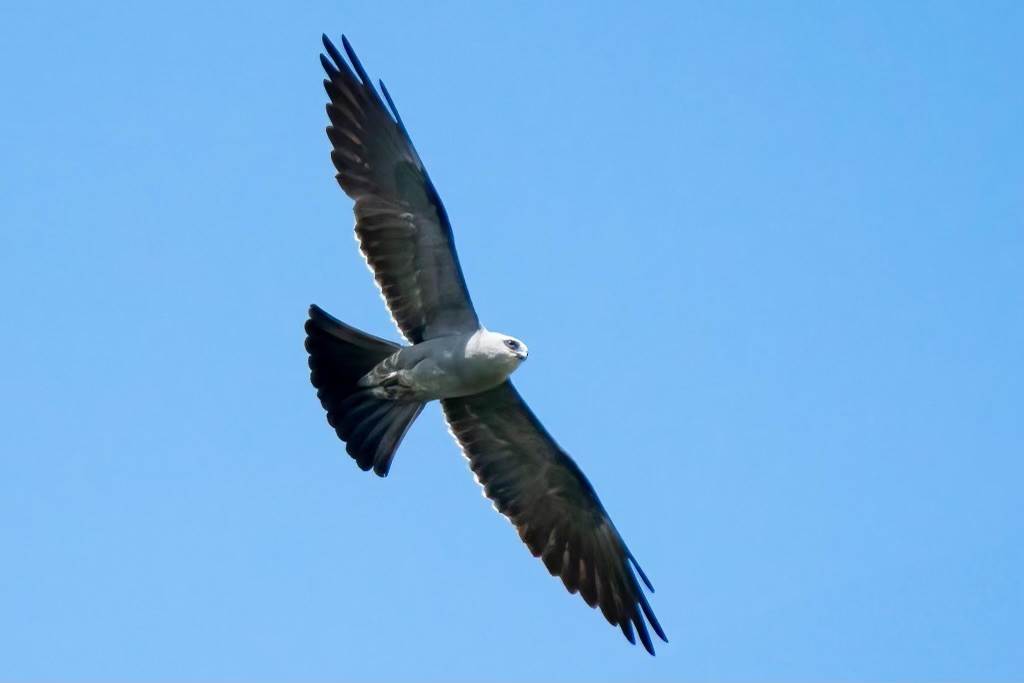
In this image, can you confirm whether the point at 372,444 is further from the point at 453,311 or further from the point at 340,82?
the point at 340,82

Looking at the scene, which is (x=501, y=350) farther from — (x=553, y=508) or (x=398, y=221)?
(x=553, y=508)

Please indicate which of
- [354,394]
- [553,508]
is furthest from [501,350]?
[553,508]

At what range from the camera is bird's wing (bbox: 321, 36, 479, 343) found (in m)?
12.2

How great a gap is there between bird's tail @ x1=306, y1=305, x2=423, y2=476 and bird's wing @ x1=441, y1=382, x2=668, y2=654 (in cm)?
77

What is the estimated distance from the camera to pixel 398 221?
12234mm

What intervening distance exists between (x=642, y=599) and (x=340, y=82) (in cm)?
504

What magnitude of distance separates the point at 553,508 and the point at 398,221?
289cm

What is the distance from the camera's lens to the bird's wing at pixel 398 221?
12.2 m

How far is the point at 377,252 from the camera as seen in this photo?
12.2 meters

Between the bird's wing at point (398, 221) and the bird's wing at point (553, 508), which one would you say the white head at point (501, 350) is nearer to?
the bird's wing at point (398, 221)

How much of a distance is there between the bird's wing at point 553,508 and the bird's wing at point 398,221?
3.06ft

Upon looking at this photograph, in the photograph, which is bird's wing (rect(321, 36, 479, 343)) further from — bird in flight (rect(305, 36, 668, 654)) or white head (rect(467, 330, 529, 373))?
white head (rect(467, 330, 529, 373))

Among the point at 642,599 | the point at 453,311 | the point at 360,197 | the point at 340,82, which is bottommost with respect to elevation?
the point at 642,599

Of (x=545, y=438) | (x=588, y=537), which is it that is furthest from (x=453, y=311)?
(x=588, y=537)
